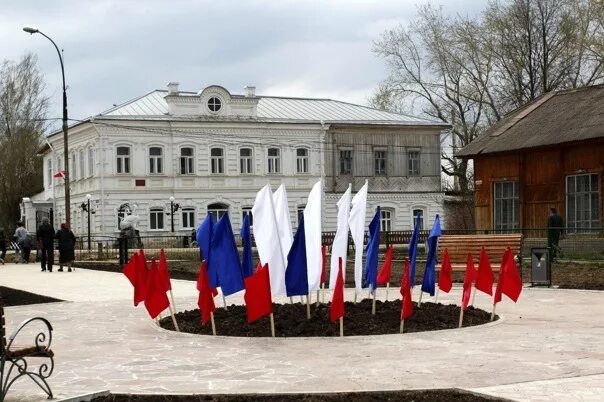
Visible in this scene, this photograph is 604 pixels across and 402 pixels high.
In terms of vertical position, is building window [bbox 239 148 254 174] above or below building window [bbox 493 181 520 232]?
above

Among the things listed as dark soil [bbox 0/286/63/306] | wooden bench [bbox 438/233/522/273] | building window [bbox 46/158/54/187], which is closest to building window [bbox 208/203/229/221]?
building window [bbox 46/158/54/187]

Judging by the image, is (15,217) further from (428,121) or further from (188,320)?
(188,320)

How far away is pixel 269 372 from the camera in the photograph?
30.8 ft

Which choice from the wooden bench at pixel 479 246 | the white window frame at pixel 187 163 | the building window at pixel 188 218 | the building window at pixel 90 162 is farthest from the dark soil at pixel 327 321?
the building window at pixel 90 162

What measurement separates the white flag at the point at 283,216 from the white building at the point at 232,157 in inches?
1549

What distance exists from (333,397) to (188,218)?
153ft

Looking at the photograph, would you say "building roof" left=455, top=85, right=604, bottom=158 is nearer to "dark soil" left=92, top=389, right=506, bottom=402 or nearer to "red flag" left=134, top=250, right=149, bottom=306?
"red flag" left=134, top=250, right=149, bottom=306

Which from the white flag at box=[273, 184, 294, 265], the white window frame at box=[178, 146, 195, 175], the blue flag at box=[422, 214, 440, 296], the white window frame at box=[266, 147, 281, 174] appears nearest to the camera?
the white flag at box=[273, 184, 294, 265]

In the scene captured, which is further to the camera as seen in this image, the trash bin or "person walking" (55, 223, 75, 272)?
"person walking" (55, 223, 75, 272)

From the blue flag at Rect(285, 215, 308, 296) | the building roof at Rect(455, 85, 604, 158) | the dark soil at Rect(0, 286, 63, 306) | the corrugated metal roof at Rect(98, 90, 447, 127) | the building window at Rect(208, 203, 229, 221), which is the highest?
the corrugated metal roof at Rect(98, 90, 447, 127)

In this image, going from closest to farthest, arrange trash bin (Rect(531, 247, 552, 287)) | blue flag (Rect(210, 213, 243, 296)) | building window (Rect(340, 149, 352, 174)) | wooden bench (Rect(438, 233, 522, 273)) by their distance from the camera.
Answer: blue flag (Rect(210, 213, 243, 296)) < trash bin (Rect(531, 247, 552, 287)) < wooden bench (Rect(438, 233, 522, 273)) < building window (Rect(340, 149, 352, 174))

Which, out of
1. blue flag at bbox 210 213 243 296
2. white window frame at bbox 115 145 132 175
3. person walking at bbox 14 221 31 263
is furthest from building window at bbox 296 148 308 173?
blue flag at bbox 210 213 243 296

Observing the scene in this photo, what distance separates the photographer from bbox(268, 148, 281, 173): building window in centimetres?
5653

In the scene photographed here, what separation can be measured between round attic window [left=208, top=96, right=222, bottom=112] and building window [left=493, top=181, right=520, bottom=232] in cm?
2412
